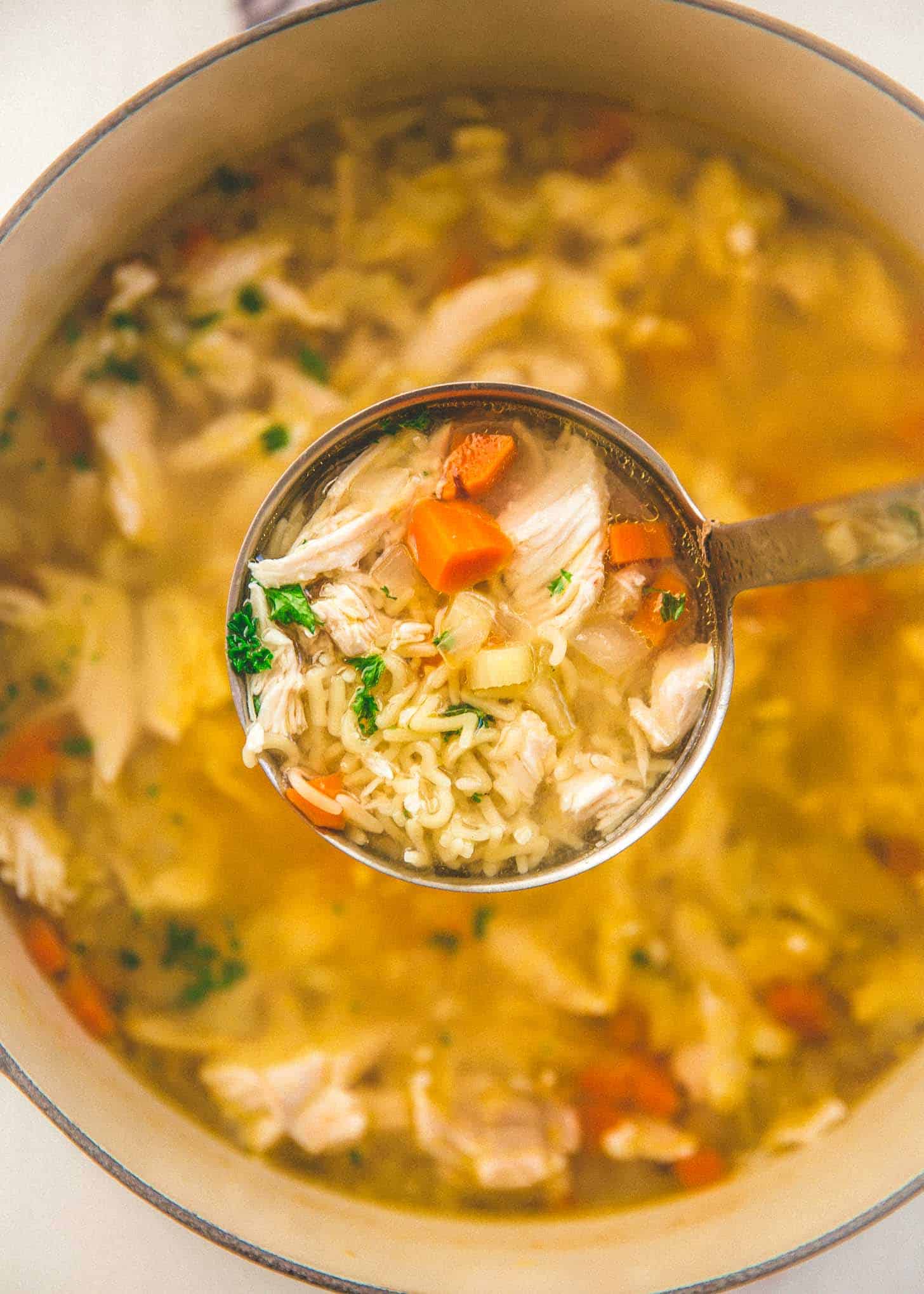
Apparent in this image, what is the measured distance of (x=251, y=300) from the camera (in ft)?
7.95

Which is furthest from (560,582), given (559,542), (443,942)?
(443,942)

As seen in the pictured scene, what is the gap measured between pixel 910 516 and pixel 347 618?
1.01 m

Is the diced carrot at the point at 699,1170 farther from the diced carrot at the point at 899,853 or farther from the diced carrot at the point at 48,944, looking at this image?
the diced carrot at the point at 48,944

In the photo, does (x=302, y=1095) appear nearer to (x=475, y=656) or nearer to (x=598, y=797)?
(x=598, y=797)

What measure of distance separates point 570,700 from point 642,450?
515 mm

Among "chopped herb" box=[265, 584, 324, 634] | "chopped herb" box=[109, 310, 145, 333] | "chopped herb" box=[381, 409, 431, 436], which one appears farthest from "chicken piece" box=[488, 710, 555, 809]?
"chopped herb" box=[109, 310, 145, 333]

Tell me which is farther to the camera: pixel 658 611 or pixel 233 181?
pixel 233 181

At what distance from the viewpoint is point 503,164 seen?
242 centimetres

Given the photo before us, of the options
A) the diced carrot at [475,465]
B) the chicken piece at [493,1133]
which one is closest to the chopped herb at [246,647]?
the diced carrot at [475,465]

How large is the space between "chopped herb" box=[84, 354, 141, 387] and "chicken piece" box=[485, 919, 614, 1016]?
4.78 feet

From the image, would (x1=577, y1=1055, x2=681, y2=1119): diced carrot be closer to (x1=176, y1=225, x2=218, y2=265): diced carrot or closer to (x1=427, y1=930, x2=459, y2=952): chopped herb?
(x1=427, y1=930, x2=459, y2=952): chopped herb

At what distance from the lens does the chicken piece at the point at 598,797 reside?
2.12 m

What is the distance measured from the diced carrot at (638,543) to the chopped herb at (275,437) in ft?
2.52

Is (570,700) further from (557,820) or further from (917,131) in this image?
(917,131)
